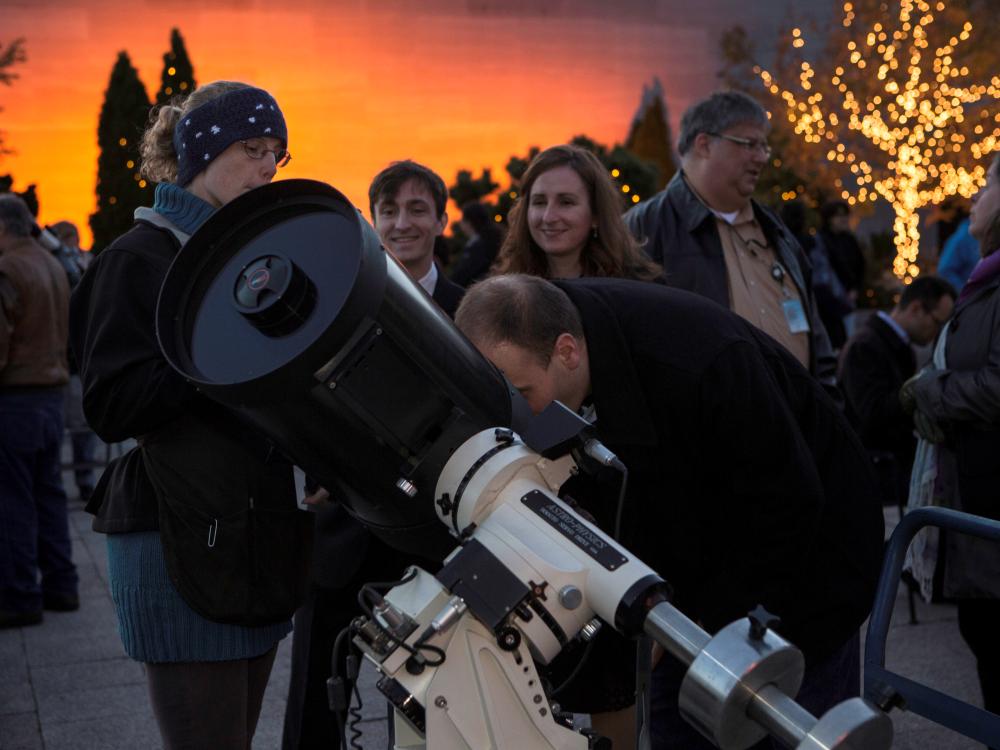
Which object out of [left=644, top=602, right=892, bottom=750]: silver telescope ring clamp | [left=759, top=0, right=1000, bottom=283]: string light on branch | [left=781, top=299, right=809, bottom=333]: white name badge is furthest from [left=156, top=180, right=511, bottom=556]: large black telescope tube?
[left=759, top=0, right=1000, bottom=283]: string light on branch

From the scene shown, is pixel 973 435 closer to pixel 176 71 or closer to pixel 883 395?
pixel 883 395

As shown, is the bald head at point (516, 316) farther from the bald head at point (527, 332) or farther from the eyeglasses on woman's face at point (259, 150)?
the eyeglasses on woman's face at point (259, 150)

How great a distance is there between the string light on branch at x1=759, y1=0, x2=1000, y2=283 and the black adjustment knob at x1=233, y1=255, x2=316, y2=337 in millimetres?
16643

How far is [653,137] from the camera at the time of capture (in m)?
20.9

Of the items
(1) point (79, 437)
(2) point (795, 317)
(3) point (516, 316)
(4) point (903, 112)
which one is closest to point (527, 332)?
(3) point (516, 316)

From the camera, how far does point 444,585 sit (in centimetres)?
153

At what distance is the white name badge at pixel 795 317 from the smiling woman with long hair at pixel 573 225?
0.64m

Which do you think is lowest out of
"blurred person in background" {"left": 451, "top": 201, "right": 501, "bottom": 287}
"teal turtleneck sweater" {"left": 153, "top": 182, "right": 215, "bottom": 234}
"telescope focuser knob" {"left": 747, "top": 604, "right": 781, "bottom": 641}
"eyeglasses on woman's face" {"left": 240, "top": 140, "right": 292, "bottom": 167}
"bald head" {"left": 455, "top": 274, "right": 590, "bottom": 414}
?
"blurred person in background" {"left": 451, "top": 201, "right": 501, "bottom": 287}

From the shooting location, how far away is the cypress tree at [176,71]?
18.0 meters

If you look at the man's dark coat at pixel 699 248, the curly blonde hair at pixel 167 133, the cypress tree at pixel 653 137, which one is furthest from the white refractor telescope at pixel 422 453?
the cypress tree at pixel 653 137

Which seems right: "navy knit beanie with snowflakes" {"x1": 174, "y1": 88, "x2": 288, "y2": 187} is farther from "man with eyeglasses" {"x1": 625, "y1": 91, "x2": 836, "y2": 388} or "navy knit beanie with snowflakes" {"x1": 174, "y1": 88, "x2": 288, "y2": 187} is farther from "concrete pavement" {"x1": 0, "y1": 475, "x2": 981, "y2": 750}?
"concrete pavement" {"x1": 0, "y1": 475, "x2": 981, "y2": 750}

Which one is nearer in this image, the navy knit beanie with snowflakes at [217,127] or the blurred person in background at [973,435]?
the navy knit beanie with snowflakes at [217,127]

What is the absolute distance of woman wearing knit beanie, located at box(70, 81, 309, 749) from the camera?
8.29 ft

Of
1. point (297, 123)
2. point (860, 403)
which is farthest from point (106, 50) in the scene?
point (860, 403)
